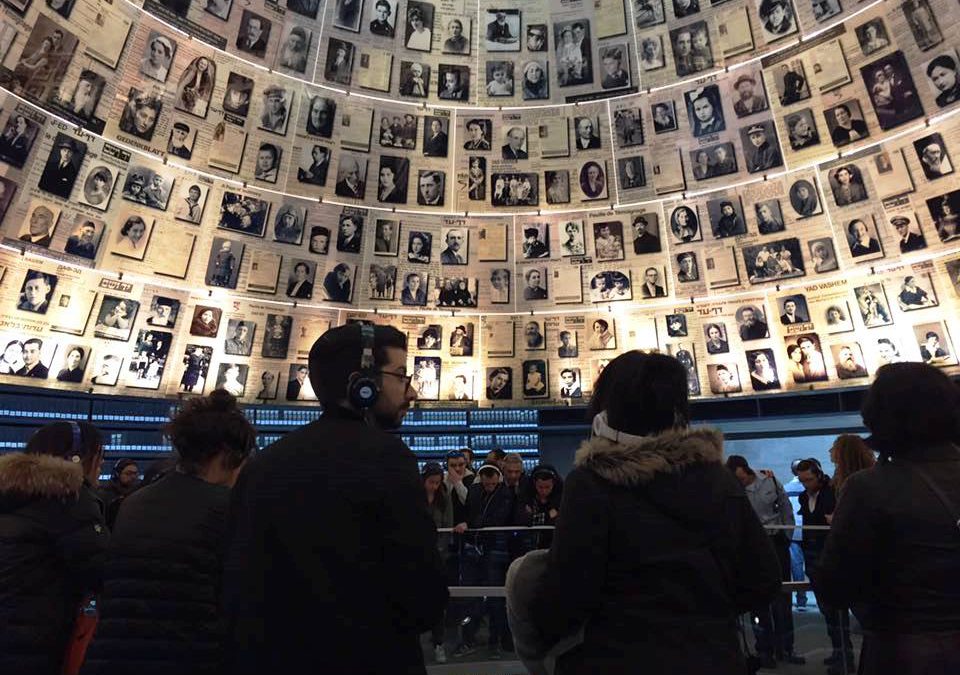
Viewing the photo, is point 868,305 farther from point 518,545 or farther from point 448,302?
point 518,545

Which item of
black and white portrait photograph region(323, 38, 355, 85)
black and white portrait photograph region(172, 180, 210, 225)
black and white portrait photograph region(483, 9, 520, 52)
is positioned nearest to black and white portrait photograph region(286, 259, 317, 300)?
black and white portrait photograph region(172, 180, 210, 225)

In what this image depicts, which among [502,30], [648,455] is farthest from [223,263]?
[648,455]

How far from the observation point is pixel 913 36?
10.2 metres

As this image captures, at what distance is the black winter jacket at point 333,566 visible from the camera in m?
1.72

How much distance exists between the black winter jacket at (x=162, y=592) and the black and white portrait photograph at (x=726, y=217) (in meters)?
11.7

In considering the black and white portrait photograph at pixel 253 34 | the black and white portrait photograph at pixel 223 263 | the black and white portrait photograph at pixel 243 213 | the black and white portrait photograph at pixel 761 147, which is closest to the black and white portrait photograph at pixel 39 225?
the black and white portrait photograph at pixel 223 263

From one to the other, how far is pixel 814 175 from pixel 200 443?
11.7 meters

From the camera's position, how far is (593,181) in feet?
44.1

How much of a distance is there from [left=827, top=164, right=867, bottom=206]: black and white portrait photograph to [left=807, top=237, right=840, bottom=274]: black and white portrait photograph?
67cm

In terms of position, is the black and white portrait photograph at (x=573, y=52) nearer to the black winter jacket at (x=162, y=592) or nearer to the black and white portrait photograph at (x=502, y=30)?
the black and white portrait photograph at (x=502, y=30)

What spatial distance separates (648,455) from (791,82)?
38.5 ft

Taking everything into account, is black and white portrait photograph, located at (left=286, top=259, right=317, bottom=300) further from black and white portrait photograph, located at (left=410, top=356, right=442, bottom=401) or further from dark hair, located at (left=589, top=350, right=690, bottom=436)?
dark hair, located at (left=589, top=350, right=690, bottom=436)

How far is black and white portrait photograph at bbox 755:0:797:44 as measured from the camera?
11.5 m

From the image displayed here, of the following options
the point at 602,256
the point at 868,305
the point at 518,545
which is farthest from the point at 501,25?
the point at 518,545
